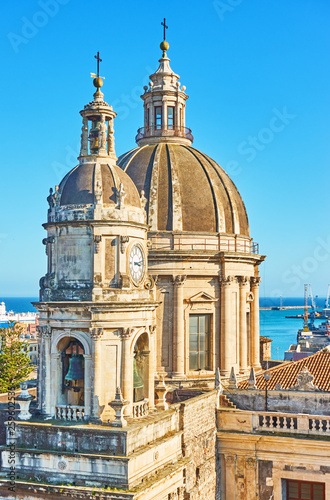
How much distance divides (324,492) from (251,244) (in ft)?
51.1

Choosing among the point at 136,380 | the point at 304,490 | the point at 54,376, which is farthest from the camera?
the point at 304,490

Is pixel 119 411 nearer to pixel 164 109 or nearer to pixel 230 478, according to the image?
pixel 230 478

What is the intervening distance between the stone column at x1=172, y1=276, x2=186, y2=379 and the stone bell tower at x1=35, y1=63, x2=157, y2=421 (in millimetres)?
8429

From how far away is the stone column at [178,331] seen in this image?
32625 millimetres

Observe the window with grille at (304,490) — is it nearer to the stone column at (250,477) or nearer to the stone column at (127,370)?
the stone column at (250,477)

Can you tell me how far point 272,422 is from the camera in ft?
87.7

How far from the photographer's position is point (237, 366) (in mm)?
34438

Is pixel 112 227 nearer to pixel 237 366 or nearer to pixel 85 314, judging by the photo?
pixel 85 314

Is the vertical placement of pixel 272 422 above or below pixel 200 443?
above

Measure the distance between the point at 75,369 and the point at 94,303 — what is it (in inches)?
103

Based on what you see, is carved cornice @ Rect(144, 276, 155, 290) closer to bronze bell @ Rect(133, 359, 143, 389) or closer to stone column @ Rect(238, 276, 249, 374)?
bronze bell @ Rect(133, 359, 143, 389)

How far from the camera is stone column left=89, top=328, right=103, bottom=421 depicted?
72.0ft

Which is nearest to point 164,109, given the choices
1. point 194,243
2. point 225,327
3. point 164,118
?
point 164,118

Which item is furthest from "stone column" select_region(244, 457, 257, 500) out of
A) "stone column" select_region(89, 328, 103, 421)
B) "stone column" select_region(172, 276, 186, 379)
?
"stone column" select_region(89, 328, 103, 421)
